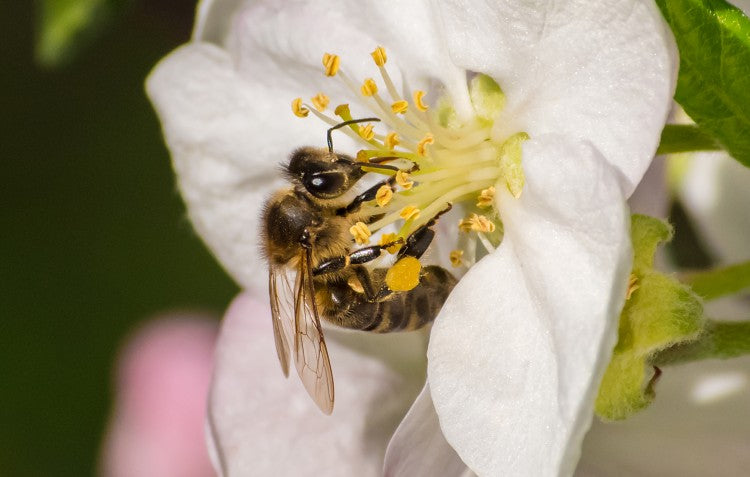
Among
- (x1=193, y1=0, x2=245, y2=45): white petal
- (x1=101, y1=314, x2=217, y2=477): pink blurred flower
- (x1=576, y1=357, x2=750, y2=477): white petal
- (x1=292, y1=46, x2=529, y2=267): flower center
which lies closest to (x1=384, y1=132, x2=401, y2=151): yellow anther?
(x1=292, y1=46, x2=529, y2=267): flower center

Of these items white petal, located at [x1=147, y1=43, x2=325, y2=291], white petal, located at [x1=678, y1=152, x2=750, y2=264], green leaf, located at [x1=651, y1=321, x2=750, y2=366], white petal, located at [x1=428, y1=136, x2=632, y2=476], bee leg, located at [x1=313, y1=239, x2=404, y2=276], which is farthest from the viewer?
white petal, located at [x1=678, y1=152, x2=750, y2=264]

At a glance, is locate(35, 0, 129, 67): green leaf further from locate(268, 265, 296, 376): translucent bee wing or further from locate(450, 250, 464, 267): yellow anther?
locate(450, 250, 464, 267): yellow anther

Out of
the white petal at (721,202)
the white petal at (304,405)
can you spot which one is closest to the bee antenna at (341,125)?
the white petal at (304,405)

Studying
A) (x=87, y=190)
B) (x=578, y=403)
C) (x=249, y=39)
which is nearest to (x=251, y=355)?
(x=249, y=39)


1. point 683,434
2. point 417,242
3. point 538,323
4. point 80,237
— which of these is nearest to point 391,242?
point 417,242

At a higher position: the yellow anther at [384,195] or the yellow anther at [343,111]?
the yellow anther at [343,111]

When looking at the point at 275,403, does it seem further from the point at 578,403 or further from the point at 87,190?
the point at 87,190

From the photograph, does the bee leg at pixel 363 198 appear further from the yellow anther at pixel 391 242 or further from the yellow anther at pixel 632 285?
the yellow anther at pixel 632 285
